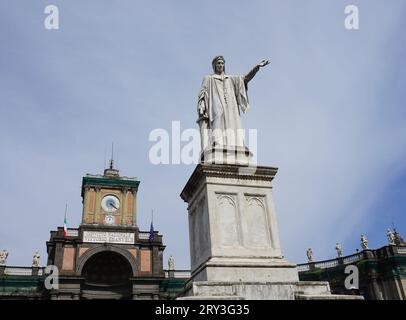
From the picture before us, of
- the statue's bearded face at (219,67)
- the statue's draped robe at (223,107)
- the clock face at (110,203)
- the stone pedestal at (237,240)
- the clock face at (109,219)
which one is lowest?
the stone pedestal at (237,240)

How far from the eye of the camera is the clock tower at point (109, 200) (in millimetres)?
37156

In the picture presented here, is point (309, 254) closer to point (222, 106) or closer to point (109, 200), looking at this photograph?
point (109, 200)

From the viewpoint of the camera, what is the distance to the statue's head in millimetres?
9305

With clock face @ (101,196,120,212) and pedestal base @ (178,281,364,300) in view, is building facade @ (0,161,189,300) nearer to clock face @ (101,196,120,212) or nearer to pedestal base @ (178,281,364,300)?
clock face @ (101,196,120,212)

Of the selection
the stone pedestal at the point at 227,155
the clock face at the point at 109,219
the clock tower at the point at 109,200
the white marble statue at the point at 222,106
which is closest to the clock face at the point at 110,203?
the clock tower at the point at 109,200

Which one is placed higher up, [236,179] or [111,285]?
[111,285]

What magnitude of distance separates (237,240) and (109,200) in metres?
33.7

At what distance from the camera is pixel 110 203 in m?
38.5

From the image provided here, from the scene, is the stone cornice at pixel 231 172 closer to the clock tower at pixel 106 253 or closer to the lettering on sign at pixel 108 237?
the clock tower at pixel 106 253
